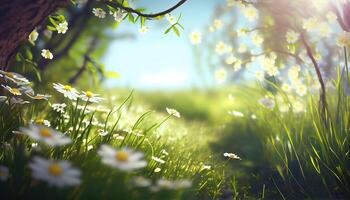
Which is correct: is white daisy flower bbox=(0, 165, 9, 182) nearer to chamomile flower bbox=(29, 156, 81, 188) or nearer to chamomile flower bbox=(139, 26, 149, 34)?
chamomile flower bbox=(29, 156, 81, 188)

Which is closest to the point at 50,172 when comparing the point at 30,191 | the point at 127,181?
the point at 30,191

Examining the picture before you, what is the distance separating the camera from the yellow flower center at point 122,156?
1.46 m

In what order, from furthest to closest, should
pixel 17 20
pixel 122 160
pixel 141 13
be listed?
pixel 141 13 → pixel 17 20 → pixel 122 160

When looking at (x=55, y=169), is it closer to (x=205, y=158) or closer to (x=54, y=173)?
(x=54, y=173)

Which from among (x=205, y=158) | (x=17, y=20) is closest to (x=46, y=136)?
(x=17, y=20)

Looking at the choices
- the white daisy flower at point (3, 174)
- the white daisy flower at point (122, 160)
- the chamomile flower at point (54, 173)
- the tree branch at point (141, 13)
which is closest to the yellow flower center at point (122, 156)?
the white daisy flower at point (122, 160)

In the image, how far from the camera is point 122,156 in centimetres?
148

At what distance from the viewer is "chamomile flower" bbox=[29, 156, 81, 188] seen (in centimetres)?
132

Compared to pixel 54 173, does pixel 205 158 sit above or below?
below

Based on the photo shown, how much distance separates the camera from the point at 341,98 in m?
2.85

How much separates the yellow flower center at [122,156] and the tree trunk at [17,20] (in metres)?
1.36

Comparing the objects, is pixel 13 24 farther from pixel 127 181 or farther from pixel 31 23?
pixel 127 181

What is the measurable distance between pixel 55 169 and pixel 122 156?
0.73 ft

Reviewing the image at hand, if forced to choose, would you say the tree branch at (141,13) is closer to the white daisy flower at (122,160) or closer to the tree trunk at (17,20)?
the tree trunk at (17,20)
